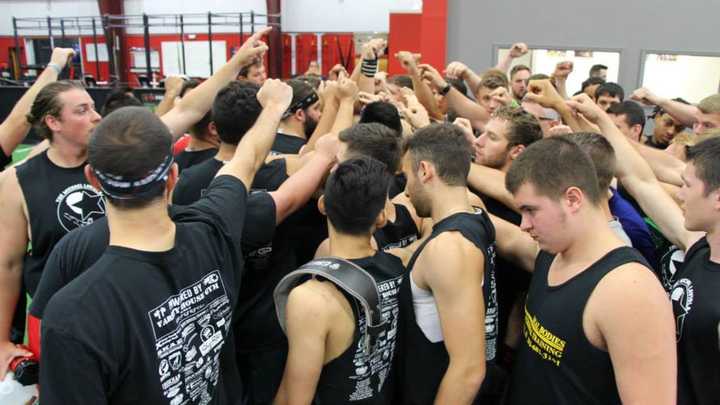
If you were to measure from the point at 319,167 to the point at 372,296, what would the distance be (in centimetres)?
83

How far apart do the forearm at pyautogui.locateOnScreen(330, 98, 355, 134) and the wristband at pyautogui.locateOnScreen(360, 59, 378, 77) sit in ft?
4.29

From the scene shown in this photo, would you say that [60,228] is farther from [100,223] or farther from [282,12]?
[282,12]

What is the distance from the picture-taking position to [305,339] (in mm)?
1977

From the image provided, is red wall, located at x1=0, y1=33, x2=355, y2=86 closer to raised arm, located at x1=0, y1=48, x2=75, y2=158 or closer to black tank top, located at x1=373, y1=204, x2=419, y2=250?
raised arm, located at x1=0, y1=48, x2=75, y2=158

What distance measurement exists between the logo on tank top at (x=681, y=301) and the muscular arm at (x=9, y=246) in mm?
2886

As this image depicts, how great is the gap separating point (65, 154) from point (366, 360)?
1888mm

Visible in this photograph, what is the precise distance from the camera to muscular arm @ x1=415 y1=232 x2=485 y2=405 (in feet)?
6.61

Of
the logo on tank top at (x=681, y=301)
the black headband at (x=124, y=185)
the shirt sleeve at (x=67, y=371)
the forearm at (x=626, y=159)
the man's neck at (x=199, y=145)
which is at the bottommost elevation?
the logo on tank top at (x=681, y=301)

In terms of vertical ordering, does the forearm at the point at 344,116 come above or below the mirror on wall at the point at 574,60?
below

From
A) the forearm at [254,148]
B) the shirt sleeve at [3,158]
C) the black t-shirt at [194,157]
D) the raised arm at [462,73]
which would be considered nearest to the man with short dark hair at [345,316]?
the forearm at [254,148]

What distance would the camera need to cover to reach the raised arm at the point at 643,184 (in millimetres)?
2498

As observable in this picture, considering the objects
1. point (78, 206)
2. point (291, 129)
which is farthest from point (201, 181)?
point (291, 129)

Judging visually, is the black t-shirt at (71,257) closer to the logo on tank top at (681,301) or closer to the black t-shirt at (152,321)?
the black t-shirt at (152,321)

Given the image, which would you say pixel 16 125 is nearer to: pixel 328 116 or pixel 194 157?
pixel 194 157
